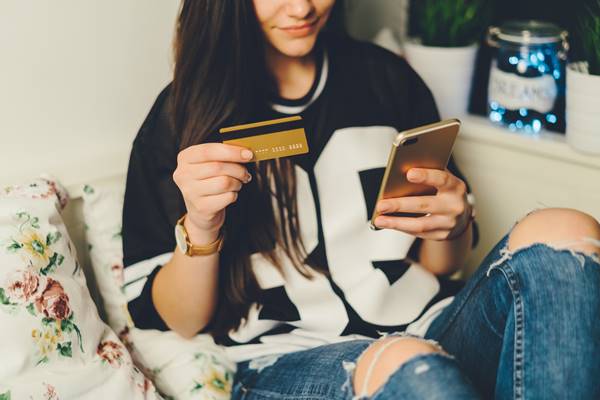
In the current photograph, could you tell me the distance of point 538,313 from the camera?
28.7 inches

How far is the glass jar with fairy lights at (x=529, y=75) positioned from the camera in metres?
1.19

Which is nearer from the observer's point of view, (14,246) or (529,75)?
(14,246)

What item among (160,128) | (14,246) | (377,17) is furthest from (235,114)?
(377,17)

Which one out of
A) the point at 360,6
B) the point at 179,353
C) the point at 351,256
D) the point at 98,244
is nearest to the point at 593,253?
the point at 351,256

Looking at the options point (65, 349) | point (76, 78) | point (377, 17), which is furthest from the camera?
point (377, 17)

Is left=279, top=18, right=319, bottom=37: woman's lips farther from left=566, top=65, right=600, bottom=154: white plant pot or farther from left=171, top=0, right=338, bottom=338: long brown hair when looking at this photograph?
left=566, top=65, right=600, bottom=154: white plant pot

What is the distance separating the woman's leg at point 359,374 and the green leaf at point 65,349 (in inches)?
9.9

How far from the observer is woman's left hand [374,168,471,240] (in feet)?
2.81

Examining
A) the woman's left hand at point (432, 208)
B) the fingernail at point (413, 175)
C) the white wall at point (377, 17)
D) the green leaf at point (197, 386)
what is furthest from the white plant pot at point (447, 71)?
the green leaf at point (197, 386)

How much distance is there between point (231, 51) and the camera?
0.94 metres

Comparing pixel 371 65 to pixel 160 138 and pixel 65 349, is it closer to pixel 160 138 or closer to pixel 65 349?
pixel 160 138

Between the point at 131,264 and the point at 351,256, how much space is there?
34cm

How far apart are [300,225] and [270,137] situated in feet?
0.88

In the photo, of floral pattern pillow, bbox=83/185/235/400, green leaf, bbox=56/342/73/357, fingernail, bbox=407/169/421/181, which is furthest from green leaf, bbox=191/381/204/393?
fingernail, bbox=407/169/421/181
